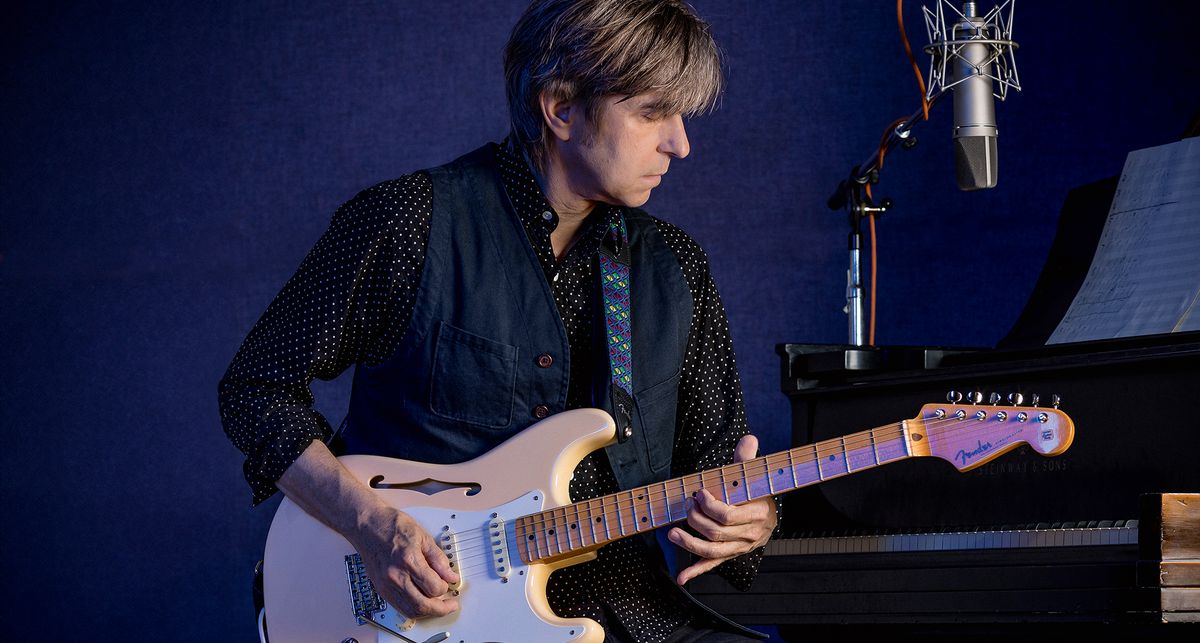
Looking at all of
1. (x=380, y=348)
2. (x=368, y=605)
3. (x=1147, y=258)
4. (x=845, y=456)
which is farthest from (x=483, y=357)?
(x=1147, y=258)

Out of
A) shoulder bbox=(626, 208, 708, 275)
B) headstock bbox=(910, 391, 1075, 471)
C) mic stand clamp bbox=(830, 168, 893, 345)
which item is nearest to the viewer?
headstock bbox=(910, 391, 1075, 471)

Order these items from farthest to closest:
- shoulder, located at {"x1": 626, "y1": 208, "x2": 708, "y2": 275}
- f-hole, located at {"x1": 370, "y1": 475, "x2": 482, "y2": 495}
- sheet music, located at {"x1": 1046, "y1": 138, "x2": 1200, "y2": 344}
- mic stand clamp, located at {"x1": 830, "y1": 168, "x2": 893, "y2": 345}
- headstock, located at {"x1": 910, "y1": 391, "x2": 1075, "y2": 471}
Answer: mic stand clamp, located at {"x1": 830, "y1": 168, "x2": 893, "y2": 345}
sheet music, located at {"x1": 1046, "y1": 138, "x2": 1200, "y2": 344}
shoulder, located at {"x1": 626, "y1": 208, "x2": 708, "y2": 275}
f-hole, located at {"x1": 370, "y1": 475, "x2": 482, "y2": 495}
headstock, located at {"x1": 910, "y1": 391, "x2": 1075, "y2": 471}

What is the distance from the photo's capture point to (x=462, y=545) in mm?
1625

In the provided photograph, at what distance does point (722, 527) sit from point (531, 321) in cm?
39

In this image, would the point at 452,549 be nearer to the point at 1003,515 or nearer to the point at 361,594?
the point at 361,594

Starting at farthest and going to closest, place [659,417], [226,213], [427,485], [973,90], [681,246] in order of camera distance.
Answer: [226,213]
[973,90]
[681,246]
[659,417]
[427,485]

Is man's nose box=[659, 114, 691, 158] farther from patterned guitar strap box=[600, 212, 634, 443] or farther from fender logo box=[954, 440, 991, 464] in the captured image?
fender logo box=[954, 440, 991, 464]

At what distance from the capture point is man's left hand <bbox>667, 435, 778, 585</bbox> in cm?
160

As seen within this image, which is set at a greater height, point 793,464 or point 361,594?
point 793,464

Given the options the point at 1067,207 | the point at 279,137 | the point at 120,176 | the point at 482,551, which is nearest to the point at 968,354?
the point at 1067,207

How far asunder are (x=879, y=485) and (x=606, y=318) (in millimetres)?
596

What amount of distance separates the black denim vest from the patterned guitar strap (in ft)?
0.04

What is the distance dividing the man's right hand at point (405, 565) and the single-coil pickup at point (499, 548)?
59 mm

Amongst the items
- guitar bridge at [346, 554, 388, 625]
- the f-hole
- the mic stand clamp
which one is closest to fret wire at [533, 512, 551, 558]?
the f-hole
